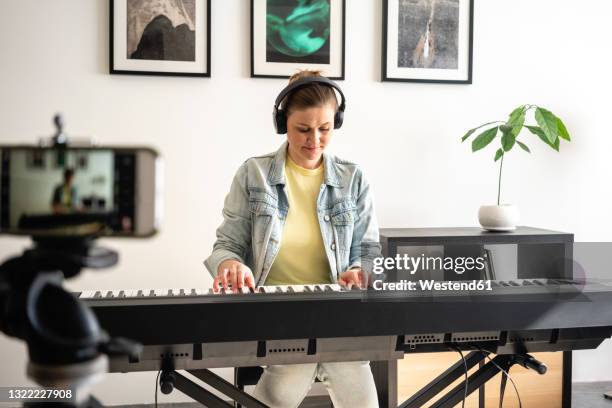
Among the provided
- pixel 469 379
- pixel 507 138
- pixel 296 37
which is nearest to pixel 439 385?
pixel 469 379

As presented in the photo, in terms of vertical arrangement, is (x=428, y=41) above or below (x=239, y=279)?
above

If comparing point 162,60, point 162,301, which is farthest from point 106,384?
point 162,301

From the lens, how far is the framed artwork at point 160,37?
9.13ft

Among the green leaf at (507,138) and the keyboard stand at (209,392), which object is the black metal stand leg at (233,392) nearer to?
the keyboard stand at (209,392)

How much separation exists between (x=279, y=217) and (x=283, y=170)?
0.52 ft

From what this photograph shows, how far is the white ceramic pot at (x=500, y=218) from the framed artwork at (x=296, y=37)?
40.2 inches

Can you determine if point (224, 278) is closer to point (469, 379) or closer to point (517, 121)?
point (469, 379)

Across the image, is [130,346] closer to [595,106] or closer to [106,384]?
[106,384]

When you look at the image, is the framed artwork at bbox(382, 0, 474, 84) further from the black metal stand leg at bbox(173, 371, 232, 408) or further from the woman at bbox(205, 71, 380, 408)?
the black metal stand leg at bbox(173, 371, 232, 408)

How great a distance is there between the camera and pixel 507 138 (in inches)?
109

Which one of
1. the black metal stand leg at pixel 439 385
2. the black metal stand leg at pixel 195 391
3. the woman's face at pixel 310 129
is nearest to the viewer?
the black metal stand leg at pixel 195 391

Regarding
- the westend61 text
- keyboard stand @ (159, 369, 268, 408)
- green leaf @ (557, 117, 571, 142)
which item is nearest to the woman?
the westend61 text

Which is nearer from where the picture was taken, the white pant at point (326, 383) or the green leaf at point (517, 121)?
the white pant at point (326, 383)

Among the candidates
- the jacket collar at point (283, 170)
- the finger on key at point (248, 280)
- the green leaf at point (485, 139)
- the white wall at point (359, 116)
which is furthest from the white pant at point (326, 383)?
the green leaf at point (485, 139)
